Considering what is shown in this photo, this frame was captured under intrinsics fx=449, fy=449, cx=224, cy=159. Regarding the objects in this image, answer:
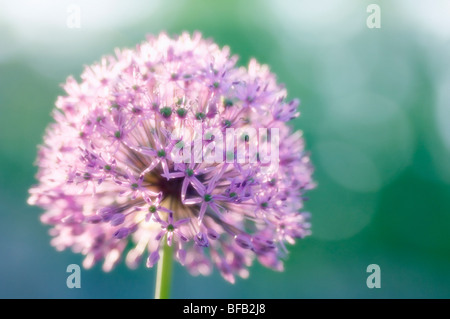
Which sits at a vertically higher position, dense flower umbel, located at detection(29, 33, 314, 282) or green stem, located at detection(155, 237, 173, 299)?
dense flower umbel, located at detection(29, 33, 314, 282)

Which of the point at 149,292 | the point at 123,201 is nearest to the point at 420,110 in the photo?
the point at 149,292

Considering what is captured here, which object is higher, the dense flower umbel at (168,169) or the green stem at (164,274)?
the dense flower umbel at (168,169)

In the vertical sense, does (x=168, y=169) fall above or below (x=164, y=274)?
above
